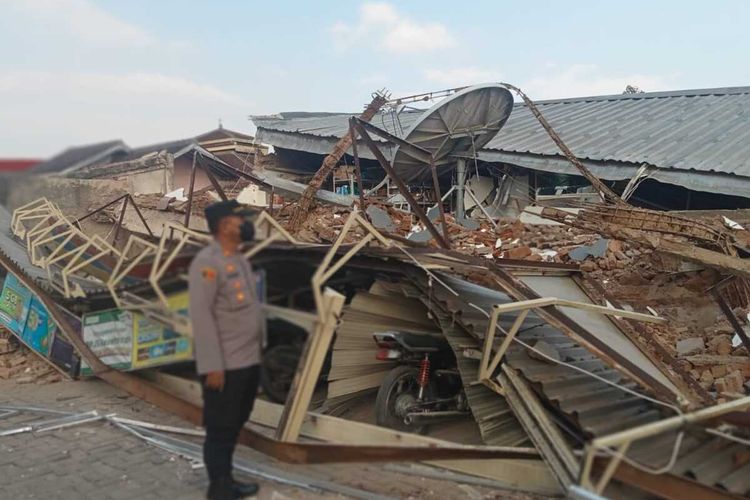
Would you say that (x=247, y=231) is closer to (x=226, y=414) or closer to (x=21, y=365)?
(x=226, y=414)

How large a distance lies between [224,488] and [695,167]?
1037 centimetres

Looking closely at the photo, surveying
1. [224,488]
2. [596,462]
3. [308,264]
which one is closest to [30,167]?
[308,264]

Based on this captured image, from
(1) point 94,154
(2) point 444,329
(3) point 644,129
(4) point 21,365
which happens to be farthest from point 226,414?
(3) point 644,129

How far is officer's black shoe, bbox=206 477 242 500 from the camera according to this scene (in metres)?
3.08

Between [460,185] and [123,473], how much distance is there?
10.7m

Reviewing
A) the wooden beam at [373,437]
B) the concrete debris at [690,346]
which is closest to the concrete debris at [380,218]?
the concrete debris at [690,346]

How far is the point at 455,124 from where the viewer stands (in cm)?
1094

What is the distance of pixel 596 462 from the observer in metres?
2.94

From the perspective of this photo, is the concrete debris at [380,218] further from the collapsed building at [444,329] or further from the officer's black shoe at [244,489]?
the officer's black shoe at [244,489]

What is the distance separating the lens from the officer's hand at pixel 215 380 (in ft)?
8.96

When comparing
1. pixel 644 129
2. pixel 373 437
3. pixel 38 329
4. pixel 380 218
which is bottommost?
pixel 373 437

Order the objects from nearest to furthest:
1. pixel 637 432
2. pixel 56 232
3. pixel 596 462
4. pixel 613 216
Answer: pixel 637 432 → pixel 596 462 → pixel 56 232 → pixel 613 216

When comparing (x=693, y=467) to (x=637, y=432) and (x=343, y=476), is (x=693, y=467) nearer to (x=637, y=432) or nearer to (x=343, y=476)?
(x=637, y=432)

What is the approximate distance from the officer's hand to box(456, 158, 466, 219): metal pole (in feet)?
36.2
